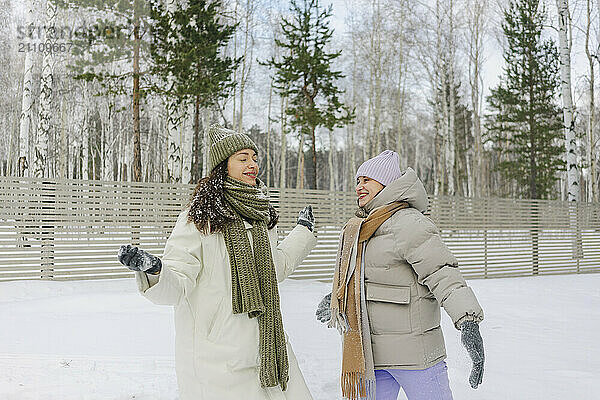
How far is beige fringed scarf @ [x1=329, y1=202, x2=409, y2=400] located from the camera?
8.21 feet

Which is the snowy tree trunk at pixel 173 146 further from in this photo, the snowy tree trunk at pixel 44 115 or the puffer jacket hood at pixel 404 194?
the puffer jacket hood at pixel 404 194

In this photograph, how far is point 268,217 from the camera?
258 cm

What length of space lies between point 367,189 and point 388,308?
586mm

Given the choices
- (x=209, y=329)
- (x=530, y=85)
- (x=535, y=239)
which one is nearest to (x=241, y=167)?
(x=209, y=329)

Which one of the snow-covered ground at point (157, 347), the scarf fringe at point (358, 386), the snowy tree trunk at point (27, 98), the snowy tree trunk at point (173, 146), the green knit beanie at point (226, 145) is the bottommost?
the snow-covered ground at point (157, 347)

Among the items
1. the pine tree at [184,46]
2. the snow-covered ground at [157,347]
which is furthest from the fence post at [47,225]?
the pine tree at [184,46]

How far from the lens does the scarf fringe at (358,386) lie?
2.53 meters

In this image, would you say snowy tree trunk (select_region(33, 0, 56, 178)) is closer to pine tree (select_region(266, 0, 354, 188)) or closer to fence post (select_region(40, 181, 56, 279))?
fence post (select_region(40, 181, 56, 279))

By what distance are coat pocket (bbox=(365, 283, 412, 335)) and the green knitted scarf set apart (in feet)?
1.39

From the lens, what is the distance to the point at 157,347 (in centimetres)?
498

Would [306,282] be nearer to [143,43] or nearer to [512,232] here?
[512,232]

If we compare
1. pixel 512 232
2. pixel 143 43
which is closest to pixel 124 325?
pixel 512 232

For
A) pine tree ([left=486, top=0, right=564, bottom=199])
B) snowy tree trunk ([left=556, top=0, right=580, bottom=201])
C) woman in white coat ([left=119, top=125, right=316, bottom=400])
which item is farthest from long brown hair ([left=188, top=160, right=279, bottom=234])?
pine tree ([left=486, top=0, right=564, bottom=199])

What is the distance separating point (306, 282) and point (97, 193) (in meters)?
3.79
